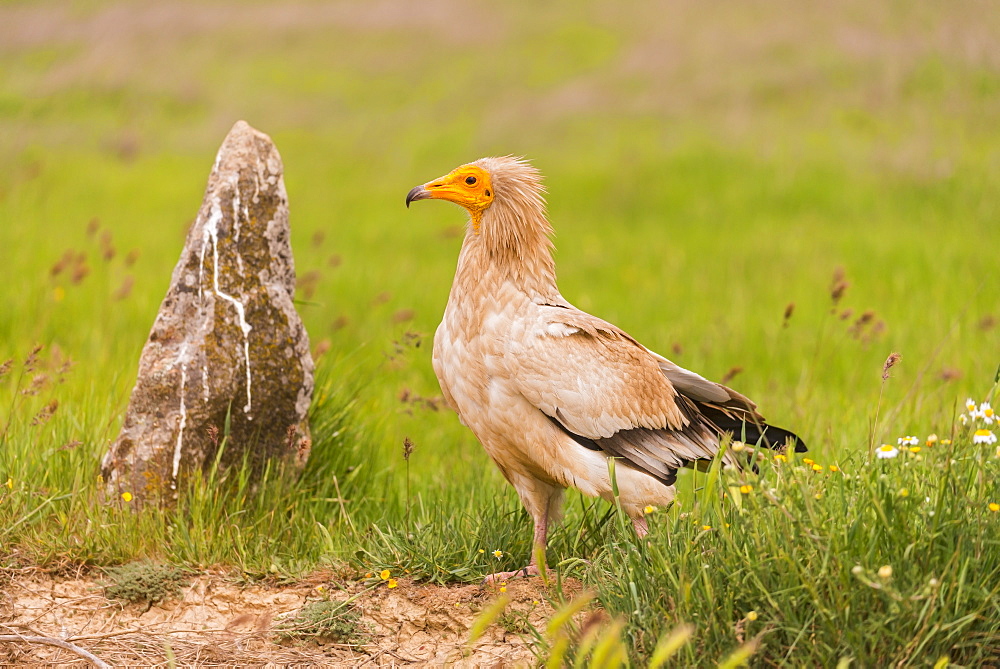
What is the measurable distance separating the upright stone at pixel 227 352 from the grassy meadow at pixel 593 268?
201 mm

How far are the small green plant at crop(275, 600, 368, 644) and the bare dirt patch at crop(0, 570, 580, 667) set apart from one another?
0.09ft

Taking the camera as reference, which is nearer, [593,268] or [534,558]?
[534,558]

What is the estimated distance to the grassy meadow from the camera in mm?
3172

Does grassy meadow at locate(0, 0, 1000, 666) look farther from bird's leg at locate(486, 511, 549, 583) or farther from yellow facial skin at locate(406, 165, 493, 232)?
yellow facial skin at locate(406, 165, 493, 232)

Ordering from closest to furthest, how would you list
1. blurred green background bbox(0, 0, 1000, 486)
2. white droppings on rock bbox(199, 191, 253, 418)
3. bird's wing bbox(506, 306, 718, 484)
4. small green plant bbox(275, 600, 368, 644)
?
small green plant bbox(275, 600, 368, 644), bird's wing bbox(506, 306, 718, 484), white droppings on rock bbox(199, 191, 253, 418), blurred green background bbox(0, 0, 1000, 486)

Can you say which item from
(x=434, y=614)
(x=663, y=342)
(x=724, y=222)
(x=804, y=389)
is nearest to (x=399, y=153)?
(x=724, y=222)

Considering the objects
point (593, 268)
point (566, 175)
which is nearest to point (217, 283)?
point (593, 268)

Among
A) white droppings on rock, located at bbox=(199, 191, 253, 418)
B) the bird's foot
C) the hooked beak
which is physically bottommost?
the bird's foot

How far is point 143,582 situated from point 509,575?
1.46 m

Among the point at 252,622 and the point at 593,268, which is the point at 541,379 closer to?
the point at 252,622

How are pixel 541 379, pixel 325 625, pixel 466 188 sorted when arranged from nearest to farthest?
pixel 325 625, pixel 541 379, pixel 466 188

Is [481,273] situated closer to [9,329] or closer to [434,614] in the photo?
[434,614]

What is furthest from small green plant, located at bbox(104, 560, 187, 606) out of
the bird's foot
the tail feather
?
the tail feather

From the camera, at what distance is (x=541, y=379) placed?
13.0ft
